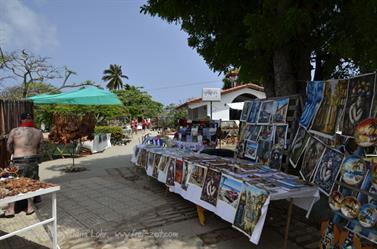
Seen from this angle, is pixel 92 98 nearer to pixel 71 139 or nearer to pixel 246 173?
pixel 71 139

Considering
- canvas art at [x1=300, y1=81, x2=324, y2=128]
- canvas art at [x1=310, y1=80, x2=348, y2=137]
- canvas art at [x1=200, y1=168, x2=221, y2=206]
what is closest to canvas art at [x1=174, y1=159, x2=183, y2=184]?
canvas art at [x1=200, y1=168, x2=221, y2=206]

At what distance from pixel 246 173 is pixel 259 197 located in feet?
2.95

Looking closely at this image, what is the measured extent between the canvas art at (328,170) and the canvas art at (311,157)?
0.54 ft

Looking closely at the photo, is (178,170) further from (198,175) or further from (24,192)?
(24,192)

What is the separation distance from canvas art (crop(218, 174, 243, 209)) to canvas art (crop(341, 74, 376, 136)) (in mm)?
1406

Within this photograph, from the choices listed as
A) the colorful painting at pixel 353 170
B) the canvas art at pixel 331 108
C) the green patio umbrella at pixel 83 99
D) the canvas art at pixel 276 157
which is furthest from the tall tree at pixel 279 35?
the green patio umbrella at pixel 83 99

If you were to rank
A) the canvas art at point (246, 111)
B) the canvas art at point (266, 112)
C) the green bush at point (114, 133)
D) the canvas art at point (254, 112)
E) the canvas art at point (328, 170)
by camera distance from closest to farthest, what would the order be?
the canvas art at point (328, 170) < the canvas art at point (266, 112) < the canvas art at point (254, 112) < the canvas art at point (246, 111) < the green bush at point (114, 133)

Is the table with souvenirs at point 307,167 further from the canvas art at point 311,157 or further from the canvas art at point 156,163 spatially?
the canvas art at point 156,163

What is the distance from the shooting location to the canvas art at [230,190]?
3.90m

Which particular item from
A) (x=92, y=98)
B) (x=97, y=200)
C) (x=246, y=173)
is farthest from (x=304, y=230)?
(x=92, y=98)

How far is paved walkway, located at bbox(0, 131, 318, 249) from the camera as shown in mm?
4215

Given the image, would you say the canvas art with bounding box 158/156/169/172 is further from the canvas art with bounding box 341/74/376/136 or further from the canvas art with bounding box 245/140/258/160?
the canvas art with bounding box 341/74/376/136

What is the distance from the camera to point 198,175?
4.87 m

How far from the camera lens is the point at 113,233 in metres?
4.58
